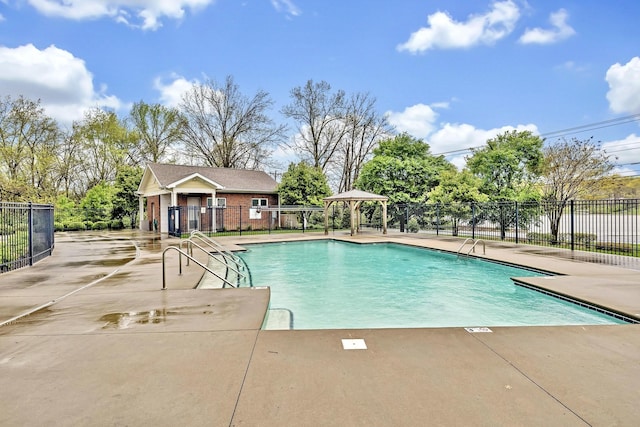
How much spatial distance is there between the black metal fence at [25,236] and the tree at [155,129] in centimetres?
2163

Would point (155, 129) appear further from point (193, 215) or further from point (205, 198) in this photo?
point (193, 215)

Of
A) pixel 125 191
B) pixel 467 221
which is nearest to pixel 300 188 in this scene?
pixel 467 221

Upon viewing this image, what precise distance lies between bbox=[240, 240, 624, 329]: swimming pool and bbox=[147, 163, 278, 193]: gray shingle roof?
1084 cm

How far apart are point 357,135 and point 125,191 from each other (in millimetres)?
19810

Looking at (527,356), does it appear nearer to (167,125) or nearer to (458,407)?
(458,407)

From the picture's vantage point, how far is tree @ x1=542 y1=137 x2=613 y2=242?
671 inches

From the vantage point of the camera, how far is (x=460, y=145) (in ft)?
108

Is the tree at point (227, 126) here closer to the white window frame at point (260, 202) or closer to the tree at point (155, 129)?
the tree at point (155, 129)

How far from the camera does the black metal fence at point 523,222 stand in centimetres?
1398

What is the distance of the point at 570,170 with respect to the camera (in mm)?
17688

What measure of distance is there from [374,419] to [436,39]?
20.5m

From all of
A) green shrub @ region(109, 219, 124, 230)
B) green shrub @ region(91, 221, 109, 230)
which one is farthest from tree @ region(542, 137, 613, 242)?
green shrub @ region(91, 221, 109, 230)

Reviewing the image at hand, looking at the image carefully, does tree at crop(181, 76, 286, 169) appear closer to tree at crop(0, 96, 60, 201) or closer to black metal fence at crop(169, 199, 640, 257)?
tree at crop(0, 96, 60, 201)

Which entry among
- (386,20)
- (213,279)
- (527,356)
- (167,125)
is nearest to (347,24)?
(386,20)
